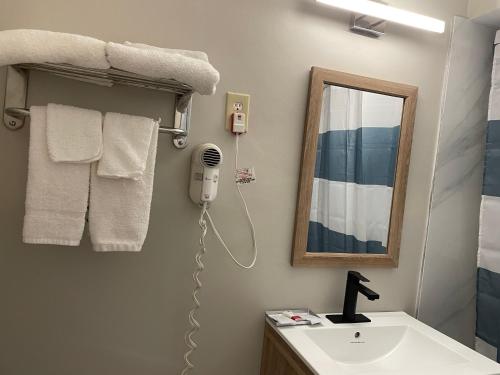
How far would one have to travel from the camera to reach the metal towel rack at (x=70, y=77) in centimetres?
98

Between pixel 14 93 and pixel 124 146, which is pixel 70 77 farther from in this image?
pixel 124 146

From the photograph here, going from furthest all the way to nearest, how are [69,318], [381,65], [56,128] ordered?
[381,65] → [69,318] → [56,128]

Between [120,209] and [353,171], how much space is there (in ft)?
2.81

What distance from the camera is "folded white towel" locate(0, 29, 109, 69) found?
827 millimetres

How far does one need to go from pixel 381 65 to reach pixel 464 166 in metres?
0.56

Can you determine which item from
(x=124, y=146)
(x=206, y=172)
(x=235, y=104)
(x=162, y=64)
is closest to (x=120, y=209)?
(x=124, y=146)

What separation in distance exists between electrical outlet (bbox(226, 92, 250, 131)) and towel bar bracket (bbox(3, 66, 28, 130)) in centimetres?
59

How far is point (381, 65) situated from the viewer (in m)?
1.39

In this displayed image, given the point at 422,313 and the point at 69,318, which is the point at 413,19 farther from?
the point at 69,318

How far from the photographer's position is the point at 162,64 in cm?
90

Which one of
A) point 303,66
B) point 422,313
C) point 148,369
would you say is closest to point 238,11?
point 303,66

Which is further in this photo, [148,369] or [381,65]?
[381,65]

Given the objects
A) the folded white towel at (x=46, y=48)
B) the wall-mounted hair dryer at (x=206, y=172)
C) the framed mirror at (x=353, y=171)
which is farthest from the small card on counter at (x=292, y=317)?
the folded white towel at (x=46, y=48)

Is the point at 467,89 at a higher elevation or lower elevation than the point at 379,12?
lower
